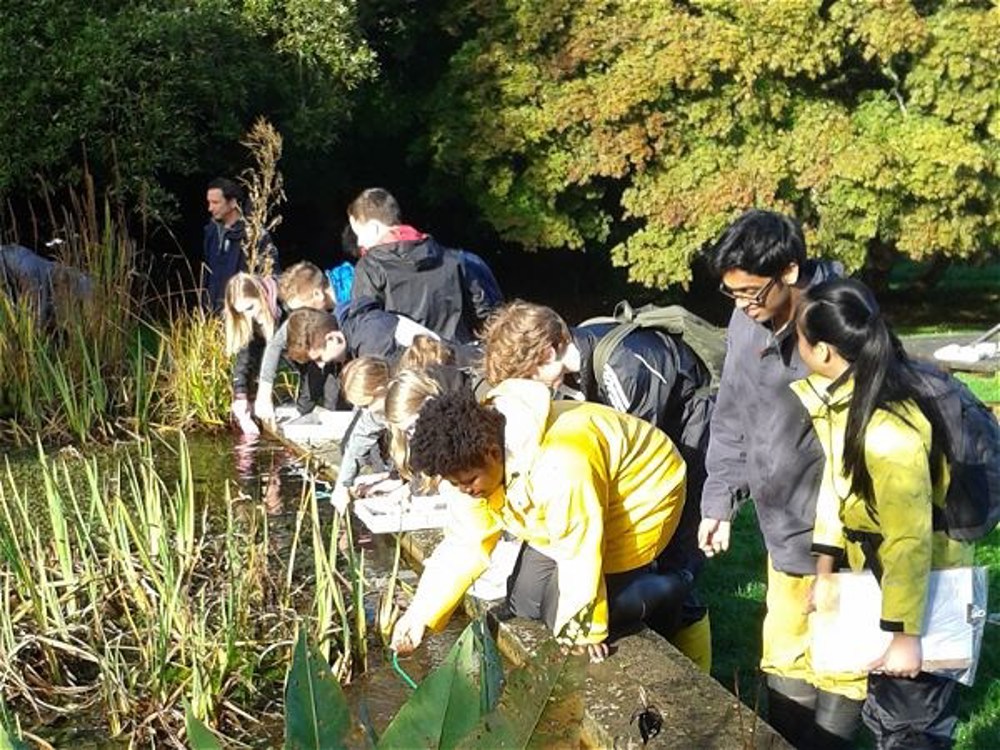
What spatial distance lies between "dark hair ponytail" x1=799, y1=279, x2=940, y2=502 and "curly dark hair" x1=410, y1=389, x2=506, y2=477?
82 centimetres

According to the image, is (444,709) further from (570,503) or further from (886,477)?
(570,503)

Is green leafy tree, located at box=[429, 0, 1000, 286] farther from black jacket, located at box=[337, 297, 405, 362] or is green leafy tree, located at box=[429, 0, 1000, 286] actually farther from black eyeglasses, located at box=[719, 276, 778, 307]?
black eyeglasses, located at box=[719, 276, 778, 307]

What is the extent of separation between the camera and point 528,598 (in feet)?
13.1

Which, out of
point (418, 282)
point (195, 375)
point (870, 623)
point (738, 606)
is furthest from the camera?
point (195, 375)

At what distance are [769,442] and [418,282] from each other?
3309mm

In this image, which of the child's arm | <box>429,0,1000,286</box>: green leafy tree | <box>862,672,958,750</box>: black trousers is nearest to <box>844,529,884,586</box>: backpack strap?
<box>862,672,958,750</box>: black trousers

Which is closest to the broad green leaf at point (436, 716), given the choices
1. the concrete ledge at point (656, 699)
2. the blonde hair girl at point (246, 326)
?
the concrete ledge at point (656, 699)

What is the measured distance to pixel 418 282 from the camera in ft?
21.6

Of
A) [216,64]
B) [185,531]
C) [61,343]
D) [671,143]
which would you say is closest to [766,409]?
[185,531]

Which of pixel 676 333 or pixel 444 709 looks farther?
pixel 676 333

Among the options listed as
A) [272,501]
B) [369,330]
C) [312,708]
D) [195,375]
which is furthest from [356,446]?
[312,708]

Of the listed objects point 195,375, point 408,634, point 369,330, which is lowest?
point 195,375

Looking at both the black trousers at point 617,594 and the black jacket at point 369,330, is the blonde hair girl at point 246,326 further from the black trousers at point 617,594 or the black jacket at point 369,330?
the black trousers at point 617,594

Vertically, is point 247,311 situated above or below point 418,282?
below
